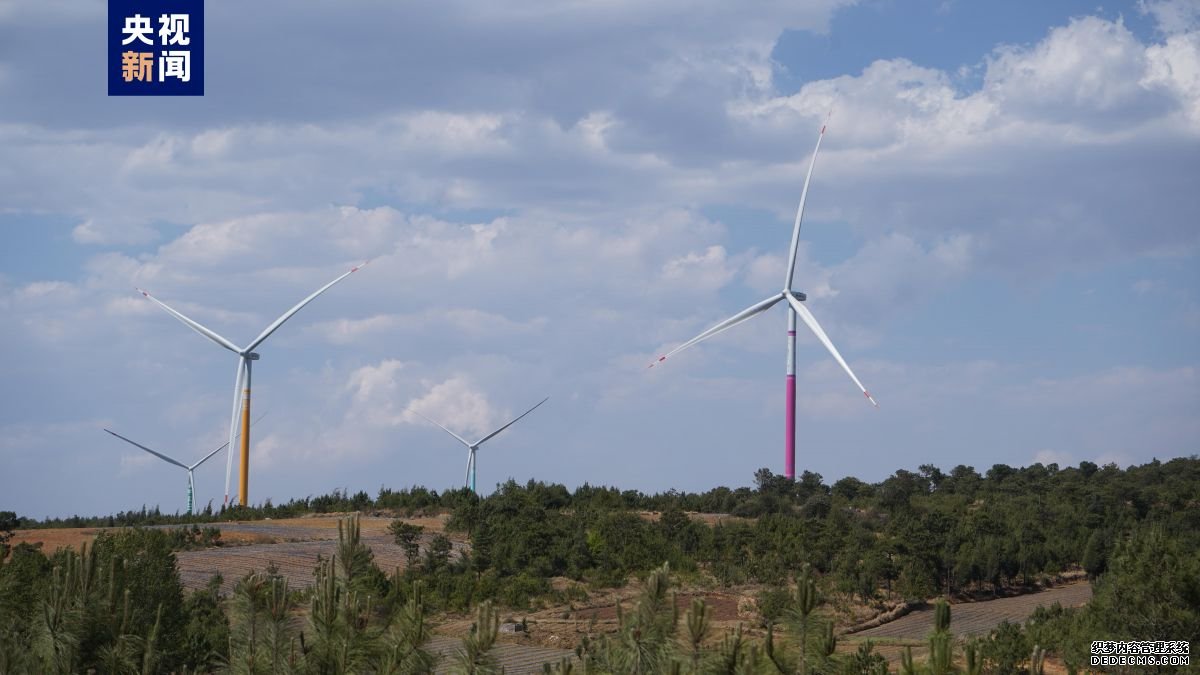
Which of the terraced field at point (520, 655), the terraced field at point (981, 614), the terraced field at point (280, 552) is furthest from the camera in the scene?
the terraced field at point (280, 552)

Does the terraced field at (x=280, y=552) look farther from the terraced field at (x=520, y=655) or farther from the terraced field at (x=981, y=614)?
the terraced field at (x=981, y=614)

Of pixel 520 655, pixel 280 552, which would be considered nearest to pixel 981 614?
pixel 520 655

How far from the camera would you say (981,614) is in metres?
49.7

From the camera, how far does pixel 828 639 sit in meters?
16.1

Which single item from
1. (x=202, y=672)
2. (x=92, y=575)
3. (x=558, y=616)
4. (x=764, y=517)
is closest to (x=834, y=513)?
(x=764, y=517)

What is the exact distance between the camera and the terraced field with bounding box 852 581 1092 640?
147ft

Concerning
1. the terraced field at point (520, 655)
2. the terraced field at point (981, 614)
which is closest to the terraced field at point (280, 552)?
the terraced field at point (520, 655)

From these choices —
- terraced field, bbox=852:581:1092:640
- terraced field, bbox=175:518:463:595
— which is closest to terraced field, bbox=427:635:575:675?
terraced field, bbox=175:518:463:595

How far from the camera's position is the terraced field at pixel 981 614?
44938 mm

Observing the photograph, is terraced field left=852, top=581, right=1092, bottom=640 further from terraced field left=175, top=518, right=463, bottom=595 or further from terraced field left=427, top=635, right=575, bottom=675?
→ terraced field left=175, top=518, right=463, bottom=595

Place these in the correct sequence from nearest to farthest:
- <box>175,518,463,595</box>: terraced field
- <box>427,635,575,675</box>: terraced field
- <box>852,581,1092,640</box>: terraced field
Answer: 1. <box>427,635,575,675</box>: terraced field
2. <box>852,581,1092,640</box>: terraced field
3. <box>175,518,463,595</box>: terraced field

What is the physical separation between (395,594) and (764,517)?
46297 mm

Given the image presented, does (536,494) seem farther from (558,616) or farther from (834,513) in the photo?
(558,616)

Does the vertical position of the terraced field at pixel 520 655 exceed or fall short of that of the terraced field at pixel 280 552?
it falls short
